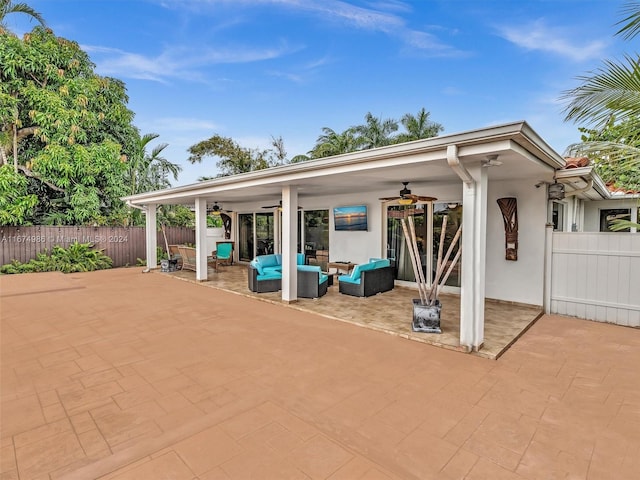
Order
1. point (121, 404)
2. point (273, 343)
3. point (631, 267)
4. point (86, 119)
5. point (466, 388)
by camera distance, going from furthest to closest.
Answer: point (86, 119)
point (631, 267)
point (273, 343)
point (466, 388)
point (121, 404)

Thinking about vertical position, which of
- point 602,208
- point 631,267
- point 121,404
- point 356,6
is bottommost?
point 121,404

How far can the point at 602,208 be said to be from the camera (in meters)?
10.7

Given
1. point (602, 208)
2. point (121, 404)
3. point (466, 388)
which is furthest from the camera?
point (602, 208)

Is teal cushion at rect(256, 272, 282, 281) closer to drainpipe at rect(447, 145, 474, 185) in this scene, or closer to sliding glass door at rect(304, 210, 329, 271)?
sliding glass door at rect(304, 210, 329, 271)

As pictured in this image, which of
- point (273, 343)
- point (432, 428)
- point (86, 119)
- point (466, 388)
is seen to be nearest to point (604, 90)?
point (466, 388)

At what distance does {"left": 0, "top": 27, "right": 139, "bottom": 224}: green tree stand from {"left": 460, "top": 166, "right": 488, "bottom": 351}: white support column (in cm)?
1445

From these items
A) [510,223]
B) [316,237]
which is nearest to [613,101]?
[510,223]

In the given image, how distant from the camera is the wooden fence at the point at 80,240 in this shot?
11391 mm

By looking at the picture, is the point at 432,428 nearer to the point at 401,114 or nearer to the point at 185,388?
the point at 185,388

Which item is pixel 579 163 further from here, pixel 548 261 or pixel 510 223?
pixel 548 261

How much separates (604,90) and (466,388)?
12.2 feet

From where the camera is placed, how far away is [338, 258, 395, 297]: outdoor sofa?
23.0 ft

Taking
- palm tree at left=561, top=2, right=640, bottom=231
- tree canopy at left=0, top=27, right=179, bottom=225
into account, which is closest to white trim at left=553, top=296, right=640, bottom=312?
palm tree at left=561, top=2, right=640, bottom=231

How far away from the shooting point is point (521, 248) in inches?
251
